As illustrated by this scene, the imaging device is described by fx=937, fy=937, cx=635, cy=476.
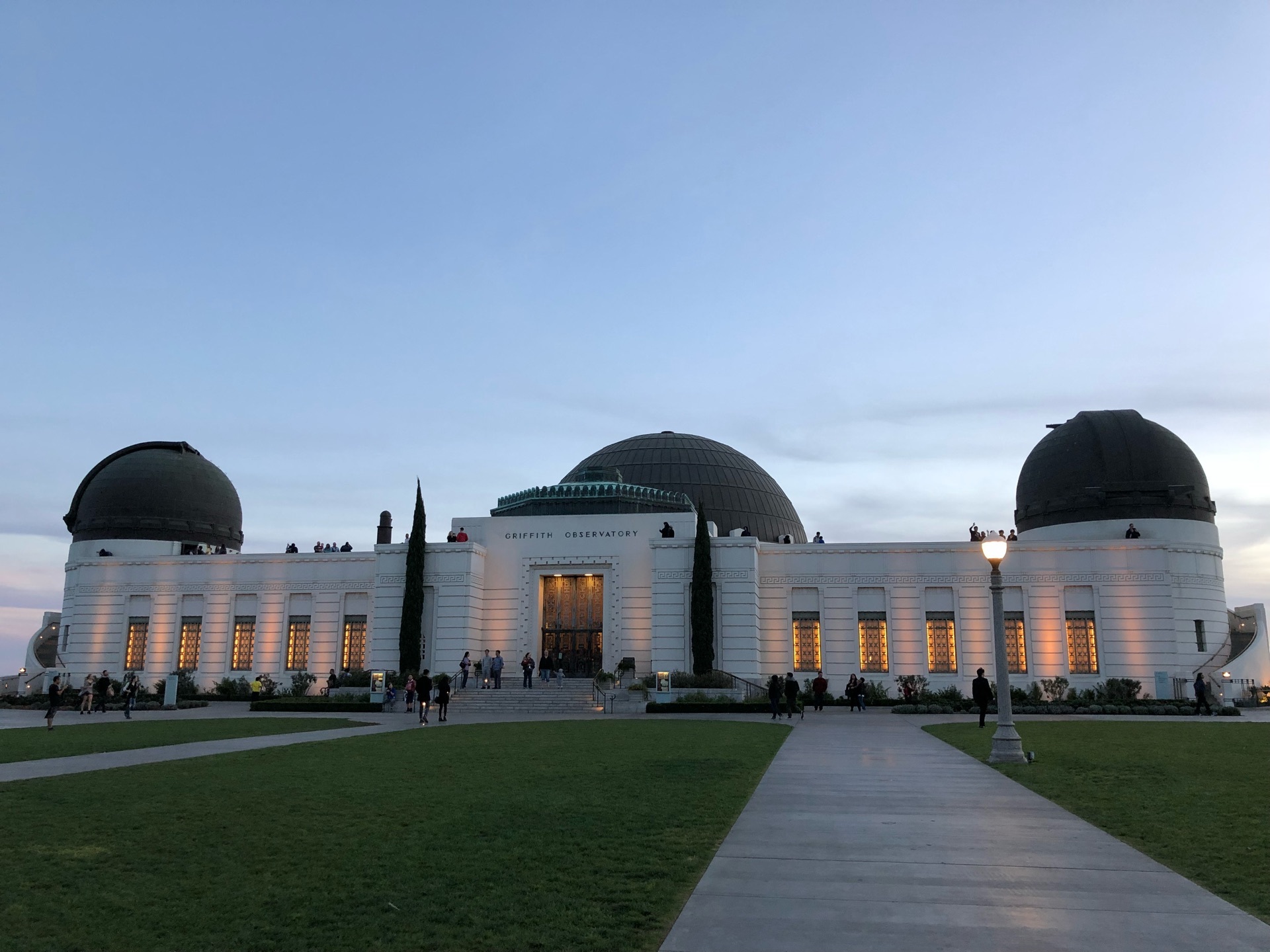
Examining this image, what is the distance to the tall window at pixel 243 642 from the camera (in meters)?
47.1

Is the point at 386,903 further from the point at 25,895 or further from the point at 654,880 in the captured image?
the point at 25,895

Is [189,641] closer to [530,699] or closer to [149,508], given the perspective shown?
[149,508]

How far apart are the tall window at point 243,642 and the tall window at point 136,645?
16.2 feet

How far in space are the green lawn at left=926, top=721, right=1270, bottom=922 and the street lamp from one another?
1.65ft

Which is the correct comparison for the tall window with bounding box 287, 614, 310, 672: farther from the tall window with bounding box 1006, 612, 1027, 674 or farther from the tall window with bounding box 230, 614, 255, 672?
the tall window with bounding box 1006, 612, 1027, 674

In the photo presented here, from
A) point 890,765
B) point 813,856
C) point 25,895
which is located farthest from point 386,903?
point 890,765

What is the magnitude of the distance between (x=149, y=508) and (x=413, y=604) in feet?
66.2

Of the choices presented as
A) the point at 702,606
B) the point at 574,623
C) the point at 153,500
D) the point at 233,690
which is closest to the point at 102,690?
the point at 233,690

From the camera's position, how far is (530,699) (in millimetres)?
38062

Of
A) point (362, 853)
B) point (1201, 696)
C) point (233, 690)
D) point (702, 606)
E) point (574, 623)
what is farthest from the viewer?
point (574, 623)

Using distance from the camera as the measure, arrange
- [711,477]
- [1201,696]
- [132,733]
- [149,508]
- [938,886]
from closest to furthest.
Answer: [938,886] → [132,733] → [1201,696] → [149,508] → [711,477]

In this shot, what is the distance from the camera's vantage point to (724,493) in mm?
57562

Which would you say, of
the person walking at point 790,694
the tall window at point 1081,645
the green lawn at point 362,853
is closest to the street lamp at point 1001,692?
the green lawn at point 362,853

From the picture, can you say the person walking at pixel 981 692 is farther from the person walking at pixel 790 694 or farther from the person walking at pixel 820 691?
the person walking at pixel 820 691
